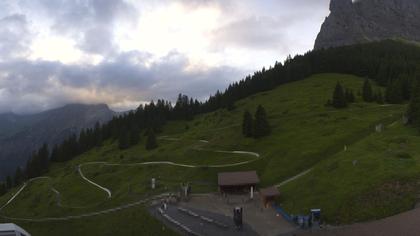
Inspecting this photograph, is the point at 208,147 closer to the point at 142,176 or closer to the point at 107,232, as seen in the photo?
the point at 142,176

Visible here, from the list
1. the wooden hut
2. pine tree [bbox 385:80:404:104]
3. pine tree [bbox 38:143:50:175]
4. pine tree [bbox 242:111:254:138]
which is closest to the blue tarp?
the wooden hut

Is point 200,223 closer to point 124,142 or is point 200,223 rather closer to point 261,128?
point 261,128

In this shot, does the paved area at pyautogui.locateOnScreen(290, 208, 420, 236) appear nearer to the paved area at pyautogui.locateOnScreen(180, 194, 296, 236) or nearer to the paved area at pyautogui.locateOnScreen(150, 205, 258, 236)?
the paved area at pyautogui.locateOnScreen(180, 194, 296, 236)

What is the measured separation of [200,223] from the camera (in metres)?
60.5

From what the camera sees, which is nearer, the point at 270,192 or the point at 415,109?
the point at 270,192

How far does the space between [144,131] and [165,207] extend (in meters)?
119

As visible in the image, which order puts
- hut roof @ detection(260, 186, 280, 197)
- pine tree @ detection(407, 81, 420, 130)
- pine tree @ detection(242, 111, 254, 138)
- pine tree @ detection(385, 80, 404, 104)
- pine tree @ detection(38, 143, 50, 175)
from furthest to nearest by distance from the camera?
pine tree @ detection(38, 143, 50, 175) < pine tree @ detection(385, 80, 404, 104) < pine tree @ detection(242, 111, 254, 138) < pine tree @ detection(407, 81, 420, 130) < hut roof @ detection(260, 186, 280, 197)

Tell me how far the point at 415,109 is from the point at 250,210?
45.3m

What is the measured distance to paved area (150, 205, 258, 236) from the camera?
5553 cm

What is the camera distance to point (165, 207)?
233 feet

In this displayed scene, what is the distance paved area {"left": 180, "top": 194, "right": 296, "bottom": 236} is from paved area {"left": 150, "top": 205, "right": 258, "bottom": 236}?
1.57 meters

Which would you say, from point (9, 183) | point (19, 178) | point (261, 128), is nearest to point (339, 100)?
point (261, 128)

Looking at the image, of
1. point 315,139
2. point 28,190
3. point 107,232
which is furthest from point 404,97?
point 28,190

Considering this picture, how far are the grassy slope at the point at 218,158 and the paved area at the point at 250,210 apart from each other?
413 centimetres
